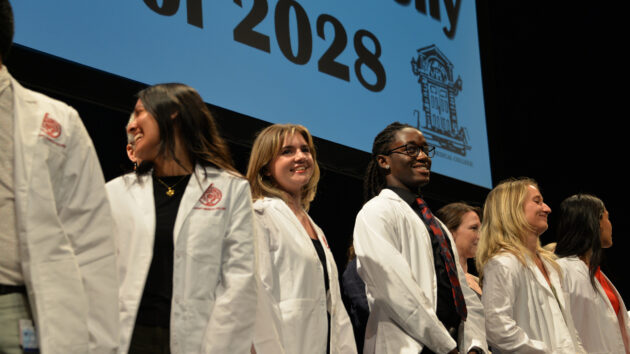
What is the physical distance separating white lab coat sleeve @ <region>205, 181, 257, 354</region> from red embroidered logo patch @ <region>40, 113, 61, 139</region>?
2.42 feet

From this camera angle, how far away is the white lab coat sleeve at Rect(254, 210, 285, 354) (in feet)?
8.07

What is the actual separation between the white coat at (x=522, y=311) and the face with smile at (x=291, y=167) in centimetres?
134

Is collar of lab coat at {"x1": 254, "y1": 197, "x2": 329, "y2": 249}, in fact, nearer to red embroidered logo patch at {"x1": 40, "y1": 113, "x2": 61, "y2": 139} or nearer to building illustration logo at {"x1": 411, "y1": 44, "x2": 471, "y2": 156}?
red embroidered logo patch at {"x1": 40, "y1": 113, "x2": 61, "y2": 139}

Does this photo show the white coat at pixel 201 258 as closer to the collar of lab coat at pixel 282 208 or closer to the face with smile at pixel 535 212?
the collar of lab coat at pixel 282 208

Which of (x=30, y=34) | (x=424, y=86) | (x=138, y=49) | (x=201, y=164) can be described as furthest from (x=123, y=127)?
(x=424, y=86)

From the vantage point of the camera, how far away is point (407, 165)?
11.5 feet

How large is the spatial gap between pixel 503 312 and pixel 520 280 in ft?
0.78

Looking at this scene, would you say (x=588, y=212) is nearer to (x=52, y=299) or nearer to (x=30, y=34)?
(x=30, y=34)

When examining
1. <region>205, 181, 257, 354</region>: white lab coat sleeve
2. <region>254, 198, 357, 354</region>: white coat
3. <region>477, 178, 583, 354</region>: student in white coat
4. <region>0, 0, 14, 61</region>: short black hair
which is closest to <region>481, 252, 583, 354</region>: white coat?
<region>477, 178, 583, 354</region>: student in white coat

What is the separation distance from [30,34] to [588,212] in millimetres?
3360

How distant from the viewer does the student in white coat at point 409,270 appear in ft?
9.82

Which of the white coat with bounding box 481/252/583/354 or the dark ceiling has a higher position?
the dark ceiling

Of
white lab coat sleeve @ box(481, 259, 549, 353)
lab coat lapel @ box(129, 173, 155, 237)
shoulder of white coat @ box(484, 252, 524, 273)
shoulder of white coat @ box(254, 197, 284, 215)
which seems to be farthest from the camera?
shoulder of white coat @ box(484, 252, 524, 273)

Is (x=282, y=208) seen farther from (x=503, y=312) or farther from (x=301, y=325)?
(x=503, y=312)
